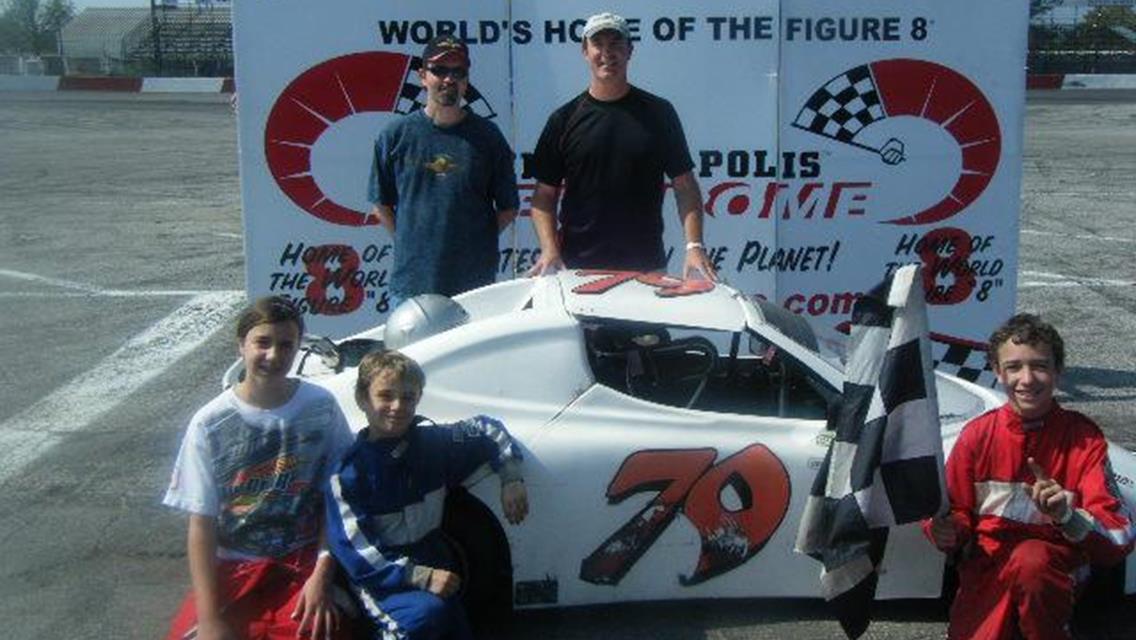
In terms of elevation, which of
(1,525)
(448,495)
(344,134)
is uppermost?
(344,134)

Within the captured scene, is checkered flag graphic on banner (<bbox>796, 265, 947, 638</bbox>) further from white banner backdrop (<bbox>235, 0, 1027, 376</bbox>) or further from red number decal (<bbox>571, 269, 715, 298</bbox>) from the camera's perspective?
white banner backdrop (<bbox>235, 0, 1027, 376</bbox>)

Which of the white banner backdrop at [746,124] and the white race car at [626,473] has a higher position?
the white banner backdrop at [746,124]

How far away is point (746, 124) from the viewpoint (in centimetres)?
694

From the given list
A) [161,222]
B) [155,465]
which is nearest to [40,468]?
[155,465]

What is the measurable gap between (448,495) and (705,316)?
3.33 ft

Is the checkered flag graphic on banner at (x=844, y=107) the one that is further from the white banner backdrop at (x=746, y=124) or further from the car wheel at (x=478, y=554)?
the car wheel at (x=478, y=554)

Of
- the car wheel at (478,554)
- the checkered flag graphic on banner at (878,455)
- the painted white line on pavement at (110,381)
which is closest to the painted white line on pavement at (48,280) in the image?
the painted white line on pavement at (110,381)

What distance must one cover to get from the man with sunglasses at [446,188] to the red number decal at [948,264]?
8.48 ft

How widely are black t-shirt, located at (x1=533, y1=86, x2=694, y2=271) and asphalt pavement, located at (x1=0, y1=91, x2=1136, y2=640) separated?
5.15ft

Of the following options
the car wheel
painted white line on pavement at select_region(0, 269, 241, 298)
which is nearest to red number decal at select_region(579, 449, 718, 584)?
the car wheel

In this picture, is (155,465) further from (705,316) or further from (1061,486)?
(1061,486)

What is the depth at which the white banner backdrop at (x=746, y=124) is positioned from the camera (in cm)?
687

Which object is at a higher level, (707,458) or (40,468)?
(707,458)

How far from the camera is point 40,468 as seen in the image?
19.8ft
